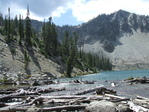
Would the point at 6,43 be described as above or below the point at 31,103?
above

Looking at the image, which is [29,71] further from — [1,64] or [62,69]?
[62,69]

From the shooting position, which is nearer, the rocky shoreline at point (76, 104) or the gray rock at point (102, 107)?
the gray rock at point (102, 107)

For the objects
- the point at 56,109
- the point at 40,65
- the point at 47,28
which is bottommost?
the point at 56,109

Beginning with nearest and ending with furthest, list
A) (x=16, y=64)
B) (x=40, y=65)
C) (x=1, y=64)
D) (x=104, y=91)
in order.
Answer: (x=104, y=91), (x=1, y=64), (x=16, y=64), (x=40, y=65)

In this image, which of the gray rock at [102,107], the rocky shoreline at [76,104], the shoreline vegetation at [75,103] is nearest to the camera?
the gray rock at [102,107]

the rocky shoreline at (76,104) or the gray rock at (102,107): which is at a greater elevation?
the gray rock at (102,107)

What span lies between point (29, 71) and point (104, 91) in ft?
193

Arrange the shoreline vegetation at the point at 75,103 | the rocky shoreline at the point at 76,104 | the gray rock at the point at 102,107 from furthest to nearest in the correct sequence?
the shoreline vegetation at the point at 75,103 < the rocky shoreline at the point at 76,104 < the gray rock at the point at 102,107

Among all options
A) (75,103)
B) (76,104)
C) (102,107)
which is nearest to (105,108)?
(102,107)

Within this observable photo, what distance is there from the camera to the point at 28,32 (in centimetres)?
10788

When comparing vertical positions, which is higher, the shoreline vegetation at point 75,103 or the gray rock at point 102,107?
the gray rock at point 102,107

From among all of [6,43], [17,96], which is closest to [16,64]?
[6,43]

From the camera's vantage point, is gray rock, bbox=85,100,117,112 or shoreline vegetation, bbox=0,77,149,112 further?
shoreline vegetation, bbox=0,77,149,112

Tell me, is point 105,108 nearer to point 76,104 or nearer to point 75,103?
point 76,104
